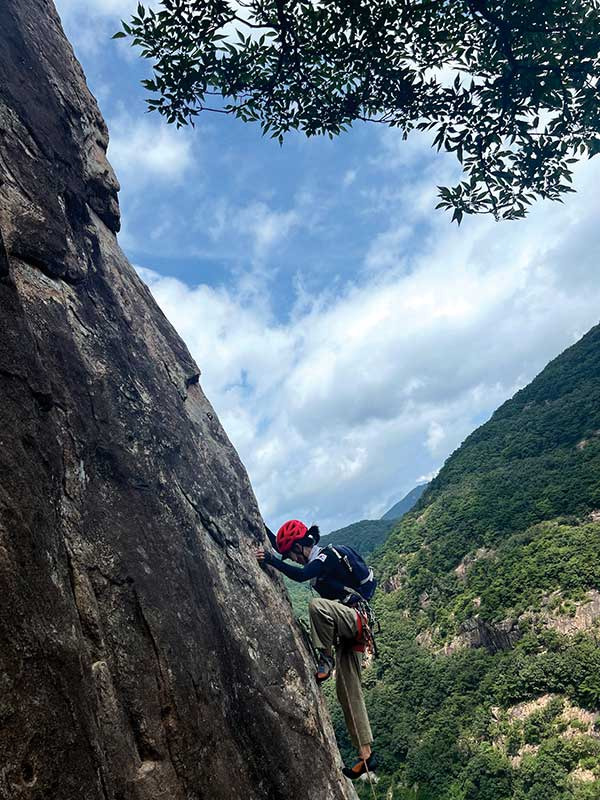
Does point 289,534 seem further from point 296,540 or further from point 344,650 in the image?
point 344,650

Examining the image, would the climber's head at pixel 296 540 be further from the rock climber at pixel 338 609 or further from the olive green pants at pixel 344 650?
the olive green pants at pixel 344 650

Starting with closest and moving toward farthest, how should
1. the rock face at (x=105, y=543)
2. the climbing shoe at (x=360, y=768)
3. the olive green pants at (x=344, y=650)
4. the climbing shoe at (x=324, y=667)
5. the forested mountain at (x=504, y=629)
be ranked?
the rock face at (x=105, y=543), the climbing shoe at (x=360, y=768), the olive green pants at (x=344, y=650), the climbing shoe at (x=324, y=667), the forested mountain at (x=504, y=629)

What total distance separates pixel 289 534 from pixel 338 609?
1.57m

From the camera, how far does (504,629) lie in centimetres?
5400

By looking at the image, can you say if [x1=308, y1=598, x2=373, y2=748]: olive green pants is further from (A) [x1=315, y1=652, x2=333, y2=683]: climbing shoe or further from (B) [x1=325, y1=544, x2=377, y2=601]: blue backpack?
(B) [x1=325, y1=544, x2=377, y2=601]: blue backpack

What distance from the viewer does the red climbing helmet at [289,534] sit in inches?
389

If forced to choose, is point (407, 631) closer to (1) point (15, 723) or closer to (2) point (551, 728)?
(2) point (551, 728)

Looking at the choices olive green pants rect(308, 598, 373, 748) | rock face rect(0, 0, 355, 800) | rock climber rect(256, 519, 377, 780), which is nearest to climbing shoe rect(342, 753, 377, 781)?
rock climber rect(256, 519, 377, 780)

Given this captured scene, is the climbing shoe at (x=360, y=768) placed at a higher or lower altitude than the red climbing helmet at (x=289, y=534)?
lower

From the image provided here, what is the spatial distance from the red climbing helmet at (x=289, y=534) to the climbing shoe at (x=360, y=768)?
347cm

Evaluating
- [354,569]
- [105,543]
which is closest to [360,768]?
[354,569]

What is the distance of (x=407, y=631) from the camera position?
6606 cm

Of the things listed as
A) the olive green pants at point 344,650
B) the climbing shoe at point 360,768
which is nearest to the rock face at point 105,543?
the climbing shoe at point 360,768

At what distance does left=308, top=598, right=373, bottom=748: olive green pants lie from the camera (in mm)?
9008
